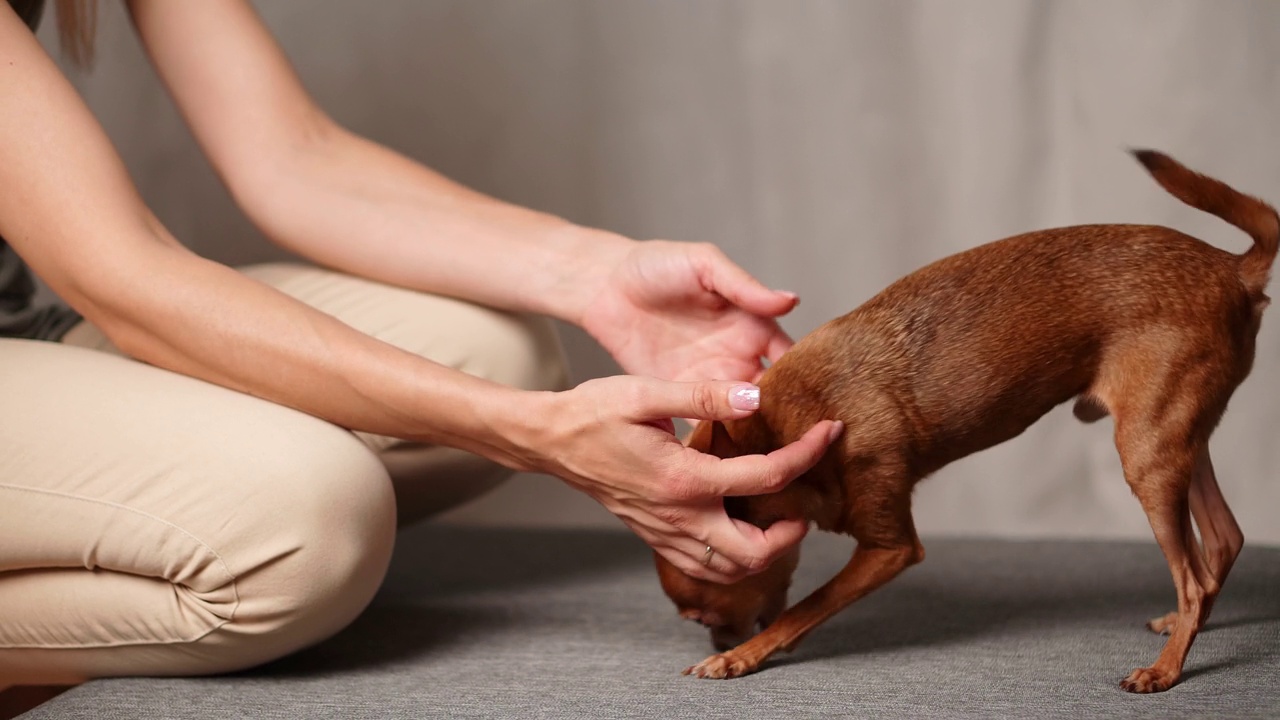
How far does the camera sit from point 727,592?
1611 mm

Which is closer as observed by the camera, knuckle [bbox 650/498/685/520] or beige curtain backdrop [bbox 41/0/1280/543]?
knuckle [bbox 650/498/685/520]

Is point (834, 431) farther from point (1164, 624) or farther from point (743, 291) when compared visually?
point (1164, 624)

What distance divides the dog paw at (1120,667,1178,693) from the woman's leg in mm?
1092

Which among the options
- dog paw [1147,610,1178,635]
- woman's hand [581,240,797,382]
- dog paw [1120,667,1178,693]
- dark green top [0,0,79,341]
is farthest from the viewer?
dark green top [0,0,79,341]

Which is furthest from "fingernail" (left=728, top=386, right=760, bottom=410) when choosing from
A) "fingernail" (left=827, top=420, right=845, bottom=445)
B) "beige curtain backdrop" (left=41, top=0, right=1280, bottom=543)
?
"beige curtain backdrop" (left=41, top=0, right=1280, bottom=543)

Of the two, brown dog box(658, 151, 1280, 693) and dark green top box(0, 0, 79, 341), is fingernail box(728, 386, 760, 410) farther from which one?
dark green top box(0, 0, 79, 341)

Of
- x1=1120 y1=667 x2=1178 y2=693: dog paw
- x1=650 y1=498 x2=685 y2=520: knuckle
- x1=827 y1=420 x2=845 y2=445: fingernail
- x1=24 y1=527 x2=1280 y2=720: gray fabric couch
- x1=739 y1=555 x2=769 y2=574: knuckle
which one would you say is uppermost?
x1=827 y1=420 x2=845 y2=445: fingernail

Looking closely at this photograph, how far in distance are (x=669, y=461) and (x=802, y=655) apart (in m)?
0.44

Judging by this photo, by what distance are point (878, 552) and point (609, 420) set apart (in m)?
0.44

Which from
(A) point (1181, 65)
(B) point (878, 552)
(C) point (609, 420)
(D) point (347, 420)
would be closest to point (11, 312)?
(D) point (347, 420)

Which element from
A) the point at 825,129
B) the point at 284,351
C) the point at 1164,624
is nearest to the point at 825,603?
the point at 1164,624

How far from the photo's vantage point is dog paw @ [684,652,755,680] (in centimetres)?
155

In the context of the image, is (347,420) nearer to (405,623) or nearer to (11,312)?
(405,623)

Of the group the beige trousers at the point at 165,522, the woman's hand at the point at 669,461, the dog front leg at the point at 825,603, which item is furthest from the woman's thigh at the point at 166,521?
the dog front leg at the point at 825,603
